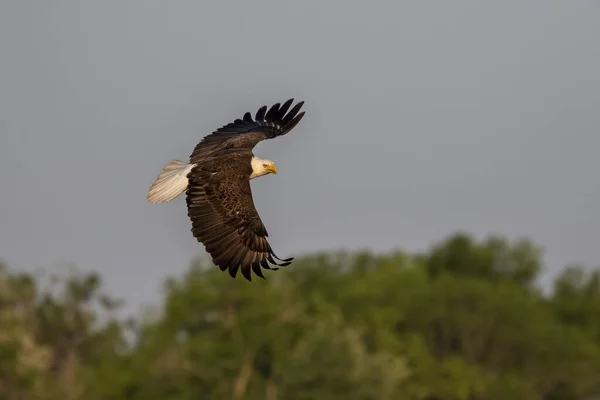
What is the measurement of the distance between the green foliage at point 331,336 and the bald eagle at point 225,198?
3581cm

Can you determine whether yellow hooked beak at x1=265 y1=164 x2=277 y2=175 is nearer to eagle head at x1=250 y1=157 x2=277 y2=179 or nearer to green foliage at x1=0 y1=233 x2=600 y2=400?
eagle head at x1=250 y1=157 x2=277 y2=179

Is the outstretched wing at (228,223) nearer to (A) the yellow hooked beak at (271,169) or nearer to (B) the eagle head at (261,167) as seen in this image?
(B) the eagle head at (261,167)

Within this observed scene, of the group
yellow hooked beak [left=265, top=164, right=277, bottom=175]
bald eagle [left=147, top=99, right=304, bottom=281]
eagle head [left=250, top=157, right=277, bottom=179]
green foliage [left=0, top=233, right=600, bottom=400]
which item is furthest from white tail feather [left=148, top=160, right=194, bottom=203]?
green foliage [left=0, top=233, right=600, bottom=400]

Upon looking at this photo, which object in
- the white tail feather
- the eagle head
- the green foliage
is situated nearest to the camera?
the white tail feather

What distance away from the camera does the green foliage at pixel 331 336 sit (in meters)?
61.9

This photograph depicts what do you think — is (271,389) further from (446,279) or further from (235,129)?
(235,129)

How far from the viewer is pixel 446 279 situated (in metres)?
78.4

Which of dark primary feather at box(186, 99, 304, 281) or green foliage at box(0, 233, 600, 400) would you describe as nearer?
dark primary feather at box(186, 99, 304, 281)

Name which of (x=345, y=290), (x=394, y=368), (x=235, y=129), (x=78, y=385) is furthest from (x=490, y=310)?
(x=235, y=129)

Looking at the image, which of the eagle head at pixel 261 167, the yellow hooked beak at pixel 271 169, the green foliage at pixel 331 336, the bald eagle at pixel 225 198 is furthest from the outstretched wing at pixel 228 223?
the green foliage at pixel 331 336

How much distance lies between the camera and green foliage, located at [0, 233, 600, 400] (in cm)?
6188

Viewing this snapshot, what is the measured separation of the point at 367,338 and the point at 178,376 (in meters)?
10.5

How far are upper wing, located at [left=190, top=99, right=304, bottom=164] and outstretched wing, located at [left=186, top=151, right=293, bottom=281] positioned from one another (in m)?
1.03

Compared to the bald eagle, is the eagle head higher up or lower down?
higher up
